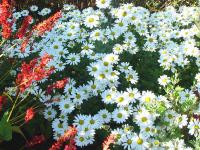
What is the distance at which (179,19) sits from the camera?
4.72 meters

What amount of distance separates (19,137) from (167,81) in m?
1.40

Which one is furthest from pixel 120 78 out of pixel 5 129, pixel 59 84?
pixel 5 129

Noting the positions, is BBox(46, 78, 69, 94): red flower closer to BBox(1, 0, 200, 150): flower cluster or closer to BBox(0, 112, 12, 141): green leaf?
BBox(1, 0, 200, 150): flower cluster

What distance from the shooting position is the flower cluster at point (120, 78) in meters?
3.38

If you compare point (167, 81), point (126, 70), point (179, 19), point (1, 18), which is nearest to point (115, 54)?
point (126, 70)

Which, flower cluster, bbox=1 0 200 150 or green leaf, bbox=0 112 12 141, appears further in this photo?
flower cluster, bbox=1 0 200 150

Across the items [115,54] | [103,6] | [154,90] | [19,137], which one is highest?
[103,6]

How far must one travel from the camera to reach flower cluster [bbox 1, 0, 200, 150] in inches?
133

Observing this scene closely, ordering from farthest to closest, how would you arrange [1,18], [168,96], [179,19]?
[179,19], [168,96], [1,18]

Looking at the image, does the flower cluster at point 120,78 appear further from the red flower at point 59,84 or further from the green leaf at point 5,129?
the green leaf at point 5,129

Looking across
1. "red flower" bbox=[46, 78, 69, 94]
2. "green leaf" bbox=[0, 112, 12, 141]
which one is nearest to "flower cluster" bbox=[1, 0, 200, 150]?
"red flower" bbox=[46, 78, 69, 94]

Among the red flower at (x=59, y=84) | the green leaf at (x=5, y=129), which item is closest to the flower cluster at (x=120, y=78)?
the red flower at (x=59, y=84)

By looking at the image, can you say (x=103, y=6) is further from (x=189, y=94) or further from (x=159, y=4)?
(x=159, y=4)

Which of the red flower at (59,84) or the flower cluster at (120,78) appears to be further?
the flower cluster at (120,78)
